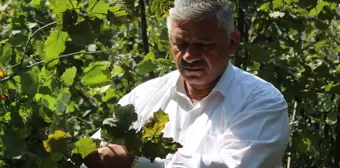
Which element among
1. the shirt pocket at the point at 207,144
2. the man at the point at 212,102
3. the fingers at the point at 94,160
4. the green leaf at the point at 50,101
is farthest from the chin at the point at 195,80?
the fingers at the point at 94,160

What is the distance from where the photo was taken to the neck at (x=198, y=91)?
9.45 feet

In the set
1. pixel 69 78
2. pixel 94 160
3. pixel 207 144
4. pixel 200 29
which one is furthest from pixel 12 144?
pixel 200 29

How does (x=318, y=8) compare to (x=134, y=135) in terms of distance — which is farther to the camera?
(x=318, y=8)

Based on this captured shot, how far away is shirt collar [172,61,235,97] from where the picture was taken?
2.81 meters

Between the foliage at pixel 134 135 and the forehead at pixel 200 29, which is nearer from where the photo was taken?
the foliage at pixel 134 135

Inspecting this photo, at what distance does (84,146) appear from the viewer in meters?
1.97

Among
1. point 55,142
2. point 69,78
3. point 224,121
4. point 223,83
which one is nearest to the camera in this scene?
point 55,142

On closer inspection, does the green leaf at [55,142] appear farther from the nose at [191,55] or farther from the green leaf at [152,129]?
the nose at [191,55]

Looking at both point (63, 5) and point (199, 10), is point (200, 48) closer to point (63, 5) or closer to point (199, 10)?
point (199, 10)

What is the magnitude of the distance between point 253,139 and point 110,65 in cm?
94

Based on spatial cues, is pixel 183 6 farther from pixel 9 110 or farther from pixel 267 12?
pixel 267 12

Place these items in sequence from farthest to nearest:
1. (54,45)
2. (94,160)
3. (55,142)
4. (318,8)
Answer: (318,8) → (54,45) → (94,160) → (55,142)

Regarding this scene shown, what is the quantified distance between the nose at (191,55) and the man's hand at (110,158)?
741mm

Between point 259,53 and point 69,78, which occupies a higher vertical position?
point 69,78
